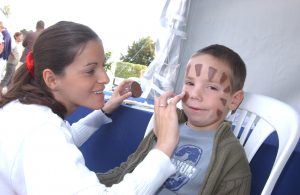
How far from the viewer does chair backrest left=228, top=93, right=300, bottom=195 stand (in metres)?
0.86

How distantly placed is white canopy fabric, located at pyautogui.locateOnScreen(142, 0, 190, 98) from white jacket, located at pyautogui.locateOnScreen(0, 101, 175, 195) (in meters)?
1.27

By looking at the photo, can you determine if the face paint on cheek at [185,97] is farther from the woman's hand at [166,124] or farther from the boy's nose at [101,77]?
the boy's nose at [101,77]

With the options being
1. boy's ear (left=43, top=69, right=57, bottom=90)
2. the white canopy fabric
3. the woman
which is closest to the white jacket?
the woman

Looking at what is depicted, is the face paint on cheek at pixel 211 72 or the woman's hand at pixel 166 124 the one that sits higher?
the face paint on cheek at pixel 211 72

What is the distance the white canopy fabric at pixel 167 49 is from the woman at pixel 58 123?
1072 mm

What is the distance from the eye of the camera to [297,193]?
3.47 feet

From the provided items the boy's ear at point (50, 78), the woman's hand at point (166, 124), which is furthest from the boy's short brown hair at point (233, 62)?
the boy's ear at point (50, 78)

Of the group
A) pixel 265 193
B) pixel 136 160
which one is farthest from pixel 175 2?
pixel 265 193

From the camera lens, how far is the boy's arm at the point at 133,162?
1.31 m

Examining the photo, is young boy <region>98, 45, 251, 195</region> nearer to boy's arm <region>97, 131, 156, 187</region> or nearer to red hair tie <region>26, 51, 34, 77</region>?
boy's arm <region>97, 131, 156, 187</region>

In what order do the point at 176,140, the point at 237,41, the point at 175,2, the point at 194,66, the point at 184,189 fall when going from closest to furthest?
1. the point at 176,140
2. the point at 184,189
3. the point at 194,66
4. the point at 175,2
5. the point at 237,41

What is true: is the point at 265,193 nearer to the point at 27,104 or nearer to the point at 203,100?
the point at 203,100

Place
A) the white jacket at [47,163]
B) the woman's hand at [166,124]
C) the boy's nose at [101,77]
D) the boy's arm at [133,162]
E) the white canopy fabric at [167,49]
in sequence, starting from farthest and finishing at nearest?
the white canopy fabric at [167,49]
the boy's arm at [133,162]
the boy's nose at [101,77]
the woman's hand at [166,124]
the white jacket at [47,163]

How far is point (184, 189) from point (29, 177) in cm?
52
